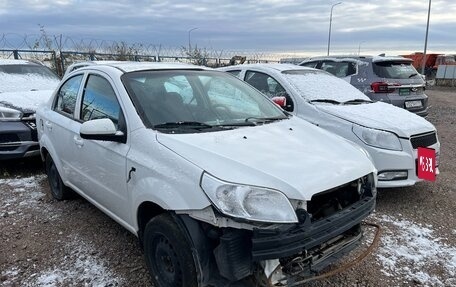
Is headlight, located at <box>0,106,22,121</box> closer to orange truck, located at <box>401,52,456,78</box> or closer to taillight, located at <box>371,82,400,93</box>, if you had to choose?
taillight, located at <box>371,82,400,93</box>

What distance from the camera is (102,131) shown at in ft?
9.76

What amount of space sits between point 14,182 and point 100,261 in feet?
9.34

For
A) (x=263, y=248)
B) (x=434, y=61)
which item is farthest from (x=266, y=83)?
(x=434, y=61)

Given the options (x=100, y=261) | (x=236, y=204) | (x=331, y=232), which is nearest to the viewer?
(x=236, y=204)

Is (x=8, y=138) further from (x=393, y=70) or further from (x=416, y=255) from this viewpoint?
(x=393, y=70)

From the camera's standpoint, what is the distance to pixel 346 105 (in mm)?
5387

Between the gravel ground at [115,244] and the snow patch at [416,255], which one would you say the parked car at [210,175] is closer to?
the gravel ground at [115,244]

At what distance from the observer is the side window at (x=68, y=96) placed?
410cm

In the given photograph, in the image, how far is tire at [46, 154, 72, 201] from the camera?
462cm

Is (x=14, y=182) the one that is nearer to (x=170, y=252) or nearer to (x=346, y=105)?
(x=170, y=252)

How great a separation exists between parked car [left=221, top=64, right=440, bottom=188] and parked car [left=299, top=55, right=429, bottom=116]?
2187mm

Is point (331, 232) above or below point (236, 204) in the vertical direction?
below

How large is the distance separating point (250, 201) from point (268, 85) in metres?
3.76

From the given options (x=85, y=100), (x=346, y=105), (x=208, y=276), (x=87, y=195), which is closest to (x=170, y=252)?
(x=208, y=276)
